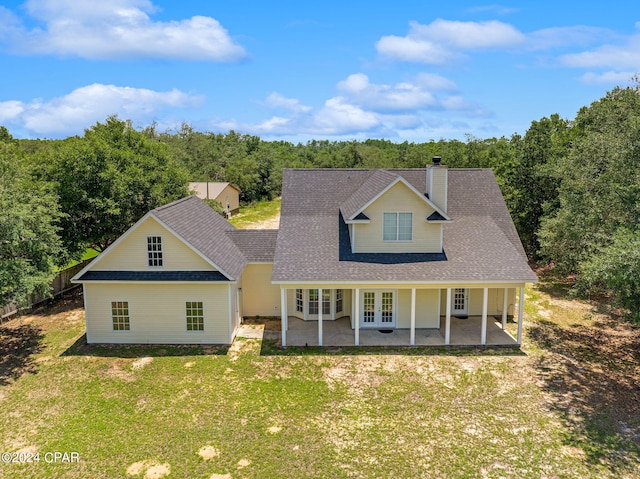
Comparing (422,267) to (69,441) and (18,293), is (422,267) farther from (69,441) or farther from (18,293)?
(18,293)

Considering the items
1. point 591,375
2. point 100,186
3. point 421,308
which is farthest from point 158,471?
point 100,186

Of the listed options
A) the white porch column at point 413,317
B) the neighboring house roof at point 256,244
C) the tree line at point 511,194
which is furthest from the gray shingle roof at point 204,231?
the white porch column at point 413,317

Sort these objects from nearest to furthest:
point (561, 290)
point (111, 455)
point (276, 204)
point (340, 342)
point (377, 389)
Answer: point (111, 455)
point (377, 389)
point (340, 342)
point (561, 290)
point (276, 204)

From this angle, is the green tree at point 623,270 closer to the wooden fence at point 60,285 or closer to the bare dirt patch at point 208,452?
the bare dirt patch at point 208,452

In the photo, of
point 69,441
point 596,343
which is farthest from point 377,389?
point 596,343

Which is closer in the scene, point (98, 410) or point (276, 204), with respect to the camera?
point (98, 410)

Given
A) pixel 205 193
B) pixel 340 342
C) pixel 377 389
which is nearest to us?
pixel 377 389

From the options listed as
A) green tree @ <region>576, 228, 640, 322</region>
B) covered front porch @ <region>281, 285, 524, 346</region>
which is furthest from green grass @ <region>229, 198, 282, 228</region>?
green tree @ <region>576, 228, 640, 322</region>
